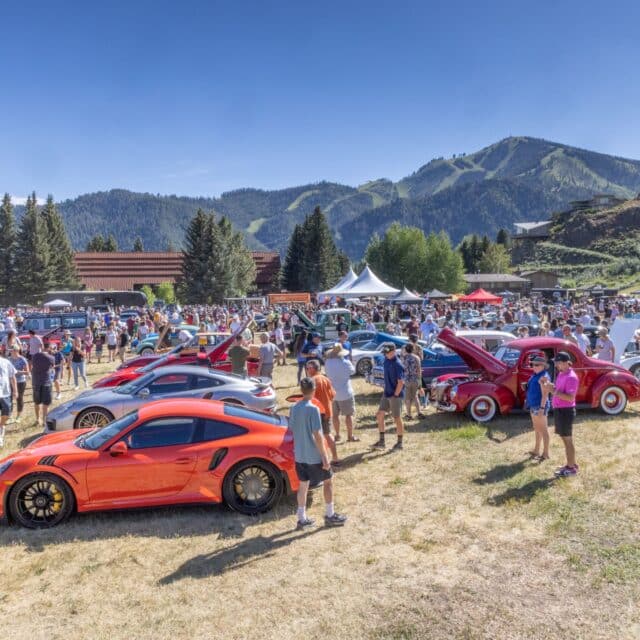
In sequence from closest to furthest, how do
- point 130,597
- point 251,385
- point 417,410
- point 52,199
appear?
point 130,597 → point 251,385 → point 417,410 → point 52,199

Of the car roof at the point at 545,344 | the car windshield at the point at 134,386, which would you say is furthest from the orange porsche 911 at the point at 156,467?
the car roof at the point at 545,344

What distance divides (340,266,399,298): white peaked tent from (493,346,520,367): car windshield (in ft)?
73.4

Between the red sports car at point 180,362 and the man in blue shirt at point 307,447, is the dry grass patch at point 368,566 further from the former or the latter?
the red sports car at point 180,362

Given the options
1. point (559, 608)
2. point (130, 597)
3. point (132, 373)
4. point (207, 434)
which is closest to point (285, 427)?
point (207, 434)

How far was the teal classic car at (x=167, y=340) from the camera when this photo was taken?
67.9 ft

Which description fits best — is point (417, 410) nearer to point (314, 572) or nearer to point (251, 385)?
point (251, 385)

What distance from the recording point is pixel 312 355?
460 inches

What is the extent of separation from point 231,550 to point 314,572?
998 mm

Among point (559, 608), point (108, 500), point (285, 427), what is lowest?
point (559, 608)

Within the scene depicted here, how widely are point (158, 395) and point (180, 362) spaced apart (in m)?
3.17

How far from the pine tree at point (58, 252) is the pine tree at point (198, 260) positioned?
14.4m

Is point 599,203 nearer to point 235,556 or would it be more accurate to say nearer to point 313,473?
point 313,473

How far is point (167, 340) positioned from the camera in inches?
813

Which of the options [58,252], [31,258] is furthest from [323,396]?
[58,252]
